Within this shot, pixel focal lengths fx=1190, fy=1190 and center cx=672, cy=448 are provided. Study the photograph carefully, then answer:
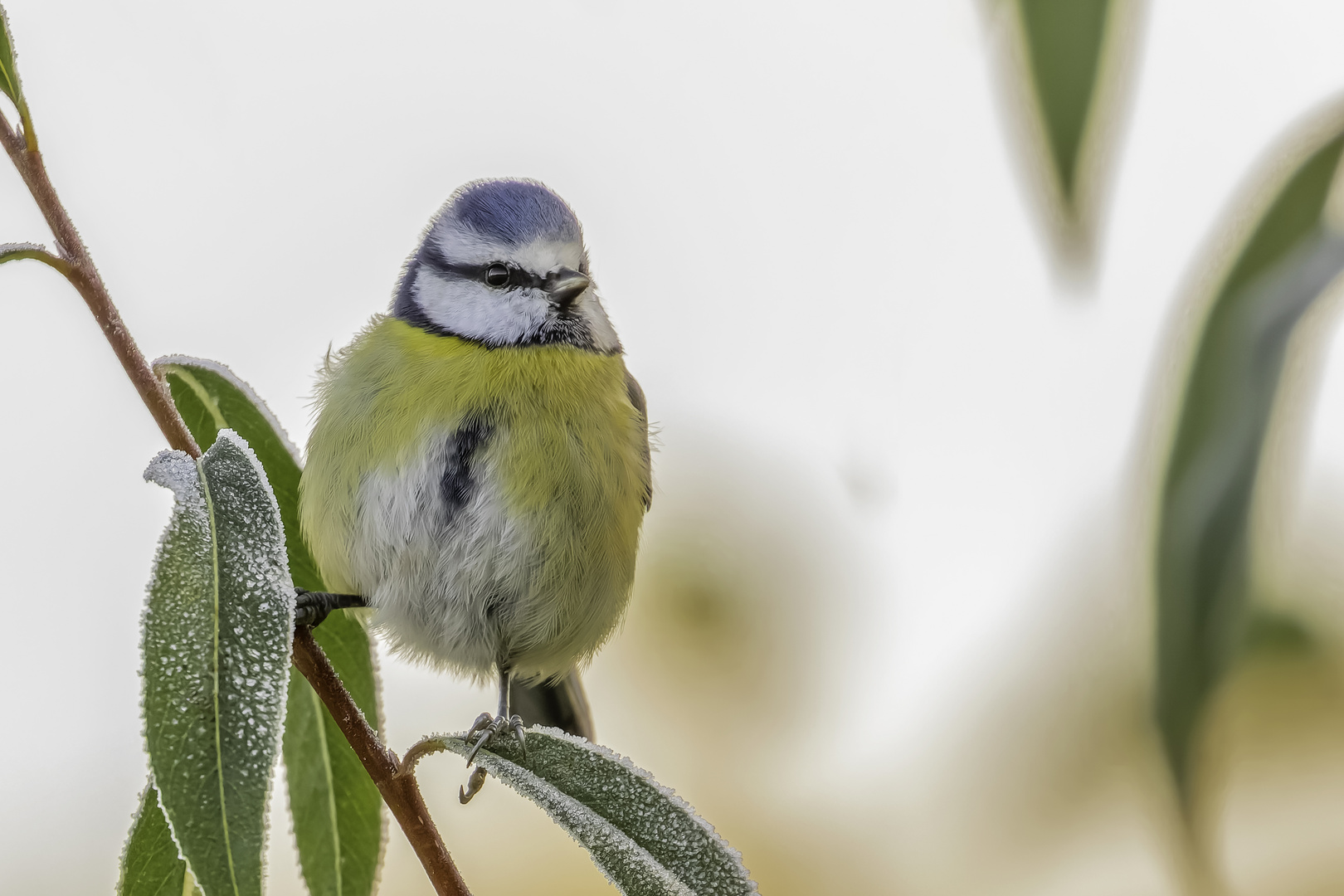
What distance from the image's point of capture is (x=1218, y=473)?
596mm

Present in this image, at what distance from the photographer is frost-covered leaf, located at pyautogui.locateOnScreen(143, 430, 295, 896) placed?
46cm

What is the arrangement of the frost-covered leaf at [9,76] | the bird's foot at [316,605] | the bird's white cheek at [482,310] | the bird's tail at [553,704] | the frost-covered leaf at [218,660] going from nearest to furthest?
1. the frost-covered leaf at [218,660]
2. the frost-covered leaf at [9,76]
3. the bird's foot at [316,605]
4. the bird's white cheek at [482,310]
5. the bird's tail at [553,704]

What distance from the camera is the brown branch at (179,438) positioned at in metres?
0.55

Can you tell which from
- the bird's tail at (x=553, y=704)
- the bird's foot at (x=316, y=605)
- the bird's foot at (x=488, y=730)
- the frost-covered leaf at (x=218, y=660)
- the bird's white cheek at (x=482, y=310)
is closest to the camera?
the frost-covered leaf at (x=218, y=660)

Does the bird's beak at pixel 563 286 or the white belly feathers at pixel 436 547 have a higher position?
the bird's beak at pixel 563 286

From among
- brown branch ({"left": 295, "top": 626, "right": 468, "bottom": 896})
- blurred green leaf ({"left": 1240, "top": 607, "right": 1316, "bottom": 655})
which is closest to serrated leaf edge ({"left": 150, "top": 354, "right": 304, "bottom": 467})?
brown branch ({"left": 295, "top": 626, "right": 468, "bottom": 896})

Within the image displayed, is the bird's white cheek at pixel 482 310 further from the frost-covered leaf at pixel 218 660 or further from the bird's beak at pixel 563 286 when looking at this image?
the frost-covered leaf at pixel 218 660

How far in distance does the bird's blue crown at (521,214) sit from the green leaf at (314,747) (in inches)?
11.4

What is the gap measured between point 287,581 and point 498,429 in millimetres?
368

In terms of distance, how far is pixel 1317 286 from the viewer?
0.59 meters

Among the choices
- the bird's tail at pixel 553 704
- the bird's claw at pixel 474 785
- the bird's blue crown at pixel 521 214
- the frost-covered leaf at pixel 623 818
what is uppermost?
the bird's blue crown at pixel 521 214

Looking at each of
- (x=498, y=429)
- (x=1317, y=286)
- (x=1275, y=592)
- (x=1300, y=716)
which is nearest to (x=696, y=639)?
(x=1300, y=716)

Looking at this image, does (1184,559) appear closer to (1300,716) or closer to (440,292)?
(440,292)

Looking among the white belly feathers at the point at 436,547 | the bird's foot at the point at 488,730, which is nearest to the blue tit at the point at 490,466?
the white belly feathers at the point at 436,547
